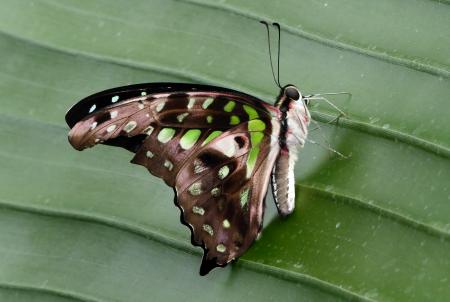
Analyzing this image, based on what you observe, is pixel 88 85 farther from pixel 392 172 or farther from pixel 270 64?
pixel 392 172

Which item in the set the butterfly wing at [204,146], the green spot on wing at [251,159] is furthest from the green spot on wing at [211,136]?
the green spot on wing at [251,159]

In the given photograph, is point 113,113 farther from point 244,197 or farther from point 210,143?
point 244,197

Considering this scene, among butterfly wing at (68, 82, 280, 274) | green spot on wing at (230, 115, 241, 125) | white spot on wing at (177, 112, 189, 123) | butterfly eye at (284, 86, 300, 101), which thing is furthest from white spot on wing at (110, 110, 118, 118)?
butterfly eye at (284, 86, 300, 101)

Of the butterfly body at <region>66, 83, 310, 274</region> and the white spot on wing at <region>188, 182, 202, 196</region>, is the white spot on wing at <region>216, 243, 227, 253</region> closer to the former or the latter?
the butterfly body at <region>66, 83, 310, 274</region>

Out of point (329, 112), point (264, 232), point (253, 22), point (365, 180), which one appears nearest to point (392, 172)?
point (365, 180)

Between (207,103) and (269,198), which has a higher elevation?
(207,103)

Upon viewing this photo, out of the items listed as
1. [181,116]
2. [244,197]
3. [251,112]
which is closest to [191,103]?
[181,116]

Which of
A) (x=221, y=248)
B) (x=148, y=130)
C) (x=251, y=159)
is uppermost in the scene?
(x=148, y=130)

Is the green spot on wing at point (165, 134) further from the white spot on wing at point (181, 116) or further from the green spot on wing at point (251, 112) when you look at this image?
the green spot on wing at point (251, 112)
